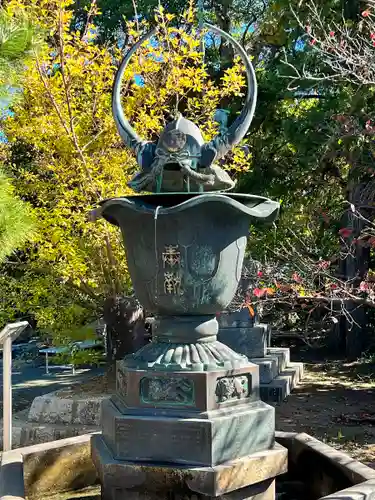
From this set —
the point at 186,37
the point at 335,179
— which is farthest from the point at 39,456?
the point at 335,179

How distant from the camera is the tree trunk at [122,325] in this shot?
25.3ft

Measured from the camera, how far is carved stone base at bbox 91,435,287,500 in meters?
3.06

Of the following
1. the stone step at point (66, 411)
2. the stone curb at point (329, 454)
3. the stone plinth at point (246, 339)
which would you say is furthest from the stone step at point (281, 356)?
the stone curb at point (329, 454)

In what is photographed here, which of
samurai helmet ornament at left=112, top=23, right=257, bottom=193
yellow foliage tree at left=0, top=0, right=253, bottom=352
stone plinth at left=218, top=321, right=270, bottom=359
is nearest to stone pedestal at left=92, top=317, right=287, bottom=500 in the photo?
samurai helmet ornament at left=112, top=23, right=257, bottom=193

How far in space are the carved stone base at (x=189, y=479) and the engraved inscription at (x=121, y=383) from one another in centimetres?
39

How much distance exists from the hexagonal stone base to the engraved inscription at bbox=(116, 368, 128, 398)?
0.17 metres

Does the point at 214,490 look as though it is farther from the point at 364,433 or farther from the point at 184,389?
the point at 364,433

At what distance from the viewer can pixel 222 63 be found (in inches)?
417

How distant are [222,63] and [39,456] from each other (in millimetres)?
8593

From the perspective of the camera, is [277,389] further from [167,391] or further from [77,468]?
[167,391]

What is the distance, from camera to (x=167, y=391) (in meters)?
3.29

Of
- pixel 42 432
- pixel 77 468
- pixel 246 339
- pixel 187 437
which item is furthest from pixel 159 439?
pixel 246 339

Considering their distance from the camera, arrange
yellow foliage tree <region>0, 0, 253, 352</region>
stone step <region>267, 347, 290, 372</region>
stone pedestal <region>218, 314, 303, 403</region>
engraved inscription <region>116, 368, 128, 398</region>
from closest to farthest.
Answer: engraved inscription <region>116, 368, 128, 398</region> < yellow foliage tree <region>0, 0, 253, 352</region> < stone pedestal <region>218, 314, 303, 403</region> < stone step <region>267, 347, 290, 372</region>

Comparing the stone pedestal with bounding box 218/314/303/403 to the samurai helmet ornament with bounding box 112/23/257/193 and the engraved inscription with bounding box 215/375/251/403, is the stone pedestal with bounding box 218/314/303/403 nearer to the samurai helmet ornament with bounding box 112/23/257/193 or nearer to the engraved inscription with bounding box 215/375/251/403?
the engraved inscription with bounding box 215/375/251/403
